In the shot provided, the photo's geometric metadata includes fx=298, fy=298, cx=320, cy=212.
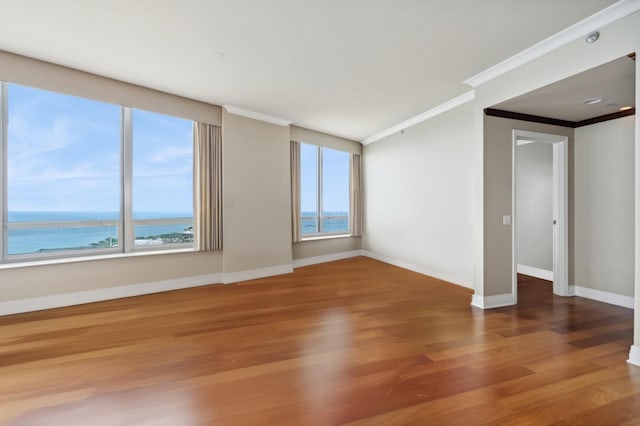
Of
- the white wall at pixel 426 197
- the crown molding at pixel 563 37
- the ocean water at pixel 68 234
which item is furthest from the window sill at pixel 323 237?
the crown molding at pixel 563 37

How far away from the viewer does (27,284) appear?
11.4ft

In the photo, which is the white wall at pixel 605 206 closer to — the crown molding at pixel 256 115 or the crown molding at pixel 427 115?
the crown molding at pixel 427 115

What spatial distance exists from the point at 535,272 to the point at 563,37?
4044 mm

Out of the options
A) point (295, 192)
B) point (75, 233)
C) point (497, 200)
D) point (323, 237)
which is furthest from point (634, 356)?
point (75, 233)

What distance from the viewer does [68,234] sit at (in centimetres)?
389

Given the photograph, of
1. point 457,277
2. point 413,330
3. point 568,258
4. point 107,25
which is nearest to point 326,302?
point 413,330

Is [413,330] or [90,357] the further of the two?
[413,330]

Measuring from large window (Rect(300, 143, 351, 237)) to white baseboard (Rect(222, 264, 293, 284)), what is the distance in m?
1.18

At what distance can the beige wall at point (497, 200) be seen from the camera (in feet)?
11.6

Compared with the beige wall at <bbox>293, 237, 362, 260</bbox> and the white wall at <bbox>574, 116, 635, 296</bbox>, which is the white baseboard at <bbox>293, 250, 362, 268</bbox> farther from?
the white wall at <bbox>574, 116, 635, 296</bbox>

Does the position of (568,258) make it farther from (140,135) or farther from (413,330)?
(140,135)

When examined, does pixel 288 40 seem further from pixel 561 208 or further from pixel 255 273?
pixel 561 208

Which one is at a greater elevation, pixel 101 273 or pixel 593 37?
pixel 593 37

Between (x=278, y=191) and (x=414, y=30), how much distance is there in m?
3.50
